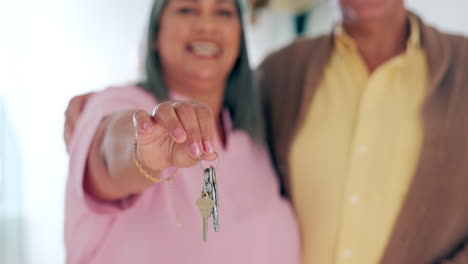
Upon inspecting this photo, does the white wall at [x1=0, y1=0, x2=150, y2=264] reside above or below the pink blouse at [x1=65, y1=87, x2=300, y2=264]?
above

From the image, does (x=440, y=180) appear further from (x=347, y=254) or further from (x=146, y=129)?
(x=146, y=129)

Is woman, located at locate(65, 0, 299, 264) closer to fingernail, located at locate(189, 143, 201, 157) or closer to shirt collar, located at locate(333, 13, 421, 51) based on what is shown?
fingernail, located at locate(189, 143, 201, 157)

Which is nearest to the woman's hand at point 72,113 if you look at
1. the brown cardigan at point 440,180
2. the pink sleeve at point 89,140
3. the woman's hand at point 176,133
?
the pink sleeve at point 89,140

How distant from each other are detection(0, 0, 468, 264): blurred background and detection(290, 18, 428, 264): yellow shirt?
330mm

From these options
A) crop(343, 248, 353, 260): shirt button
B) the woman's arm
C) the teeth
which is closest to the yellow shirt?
crop(343, 248, 353, 260): shirt button

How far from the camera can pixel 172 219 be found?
53 centimetres

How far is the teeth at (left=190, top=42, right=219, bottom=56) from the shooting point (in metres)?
0.61

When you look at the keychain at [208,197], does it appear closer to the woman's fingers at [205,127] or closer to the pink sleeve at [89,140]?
the woman's fingers at [205,127]

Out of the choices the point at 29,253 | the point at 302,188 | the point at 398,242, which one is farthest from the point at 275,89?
the point at 29,253

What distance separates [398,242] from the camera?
582 mm

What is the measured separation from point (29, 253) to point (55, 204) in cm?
6

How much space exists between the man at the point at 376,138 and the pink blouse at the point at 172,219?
71mm

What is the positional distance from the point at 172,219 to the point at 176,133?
0.79ft

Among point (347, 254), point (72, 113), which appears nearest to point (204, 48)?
point (72, 113)
